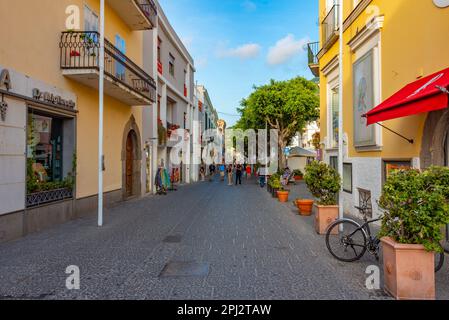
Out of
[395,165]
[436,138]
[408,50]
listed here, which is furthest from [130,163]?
[436,138]

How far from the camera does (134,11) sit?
13.3m

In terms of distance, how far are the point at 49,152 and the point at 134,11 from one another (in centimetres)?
667

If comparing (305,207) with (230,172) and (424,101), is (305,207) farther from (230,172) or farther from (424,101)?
(230,172)

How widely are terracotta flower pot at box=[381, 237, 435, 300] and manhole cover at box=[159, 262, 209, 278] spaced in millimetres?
2482

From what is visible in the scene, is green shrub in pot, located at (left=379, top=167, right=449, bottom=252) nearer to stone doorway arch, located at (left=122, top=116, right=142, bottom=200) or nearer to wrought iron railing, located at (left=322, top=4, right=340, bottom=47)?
wrought iron railing, located at (left=322, top=4, right=340, bottom=47)

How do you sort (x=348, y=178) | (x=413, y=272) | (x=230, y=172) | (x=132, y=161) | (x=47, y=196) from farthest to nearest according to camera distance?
(x=230, y=172)
(x=132, y=161)
(x=348, y=178)
(x=47, y=196)
(x=413, y=272)

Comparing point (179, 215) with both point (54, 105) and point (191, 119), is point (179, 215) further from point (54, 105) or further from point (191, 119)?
point (191, 119)

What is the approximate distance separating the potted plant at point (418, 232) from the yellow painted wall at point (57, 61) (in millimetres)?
7589

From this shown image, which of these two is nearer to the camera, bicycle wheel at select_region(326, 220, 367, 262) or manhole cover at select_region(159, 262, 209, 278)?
manhole cover at select_region(159, 262, 209, 278)

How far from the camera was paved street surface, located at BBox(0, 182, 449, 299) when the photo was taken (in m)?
4.35

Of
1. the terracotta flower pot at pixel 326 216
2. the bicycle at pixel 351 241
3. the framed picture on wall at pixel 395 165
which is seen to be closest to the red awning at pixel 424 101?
the framed picture on wall at pixel 395 165

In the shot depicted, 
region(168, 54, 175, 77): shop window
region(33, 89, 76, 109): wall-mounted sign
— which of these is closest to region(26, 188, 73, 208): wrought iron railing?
region(33, 89, 76, 109): wall-mounted sign

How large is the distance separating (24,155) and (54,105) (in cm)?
166

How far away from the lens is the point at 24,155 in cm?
780
